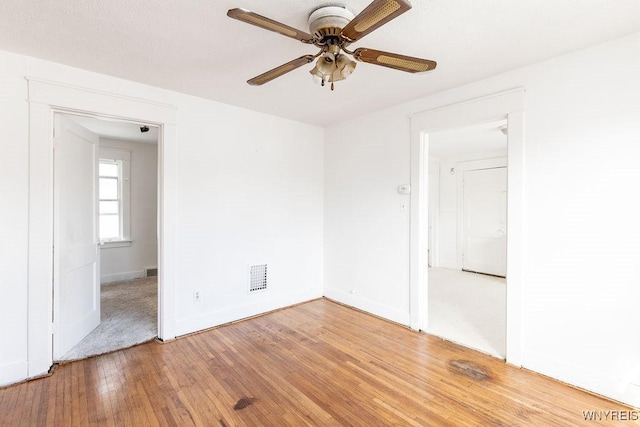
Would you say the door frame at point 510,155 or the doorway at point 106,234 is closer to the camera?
the door frame at point 510,155

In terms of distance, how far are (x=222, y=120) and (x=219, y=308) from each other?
7.18 ft

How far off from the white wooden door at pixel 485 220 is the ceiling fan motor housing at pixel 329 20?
5.29 metres

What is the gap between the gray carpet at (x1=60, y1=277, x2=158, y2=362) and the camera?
113 inches

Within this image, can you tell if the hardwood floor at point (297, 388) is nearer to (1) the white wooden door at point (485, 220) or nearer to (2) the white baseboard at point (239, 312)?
(2) the white baseboard at point (239, 312)

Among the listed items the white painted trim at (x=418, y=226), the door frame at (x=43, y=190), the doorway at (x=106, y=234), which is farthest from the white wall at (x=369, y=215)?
the door frame at (x=43, y=190)

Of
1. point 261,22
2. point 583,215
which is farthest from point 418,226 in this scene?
point 261,22

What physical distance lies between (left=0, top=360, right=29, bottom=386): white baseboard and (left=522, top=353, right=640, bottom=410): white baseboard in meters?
4.07

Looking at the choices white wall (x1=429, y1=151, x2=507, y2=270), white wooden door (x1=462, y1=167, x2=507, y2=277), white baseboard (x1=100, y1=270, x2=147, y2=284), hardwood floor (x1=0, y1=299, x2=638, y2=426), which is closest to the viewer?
hardwood floor (x1=0, y1=299, x2=638, y2=426)

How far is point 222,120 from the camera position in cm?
346

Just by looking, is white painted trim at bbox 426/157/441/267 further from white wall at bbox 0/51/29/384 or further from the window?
white wall at bbox 0/51/29/384

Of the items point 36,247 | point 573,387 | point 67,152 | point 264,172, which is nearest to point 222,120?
point 264,172

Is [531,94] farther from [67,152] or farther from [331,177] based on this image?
[67,152]

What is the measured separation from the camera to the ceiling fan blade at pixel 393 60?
1.68 meters

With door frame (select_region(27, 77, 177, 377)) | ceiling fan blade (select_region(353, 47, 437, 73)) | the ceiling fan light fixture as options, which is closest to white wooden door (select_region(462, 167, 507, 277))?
ceiling fan blade (select_region(353, 47, 437, 73))
